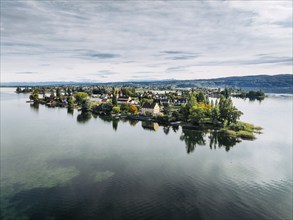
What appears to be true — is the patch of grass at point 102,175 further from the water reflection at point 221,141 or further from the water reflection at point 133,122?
the water reflection at point 133,122

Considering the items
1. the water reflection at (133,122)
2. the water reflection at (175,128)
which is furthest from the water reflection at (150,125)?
the water reflection at (175,128)

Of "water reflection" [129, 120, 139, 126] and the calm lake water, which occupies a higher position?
"water reflection" [129, 120, 139, 126]

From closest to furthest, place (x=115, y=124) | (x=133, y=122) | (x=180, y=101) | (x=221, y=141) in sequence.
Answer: (x=221, y=141) < (x=115, y=124) < (x=133, y=122) < (x=180, y=101)

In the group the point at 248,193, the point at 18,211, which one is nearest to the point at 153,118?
the point at 248,193

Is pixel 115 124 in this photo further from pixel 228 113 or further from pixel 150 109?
pixel 228 113

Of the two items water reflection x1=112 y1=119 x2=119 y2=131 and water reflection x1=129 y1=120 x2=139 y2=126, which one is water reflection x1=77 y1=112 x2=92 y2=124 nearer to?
water reflection x1=112 y1=119 x2=119 y2=131

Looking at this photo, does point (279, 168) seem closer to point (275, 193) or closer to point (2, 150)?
point (275, 193)

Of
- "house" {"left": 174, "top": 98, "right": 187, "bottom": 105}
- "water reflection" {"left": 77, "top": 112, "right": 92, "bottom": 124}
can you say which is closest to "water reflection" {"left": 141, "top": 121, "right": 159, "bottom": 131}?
"water reflection" {"left": 77, "top": 112, "right": 92, "bottom": 124}

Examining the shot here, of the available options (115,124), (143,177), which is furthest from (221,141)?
(115,124)
